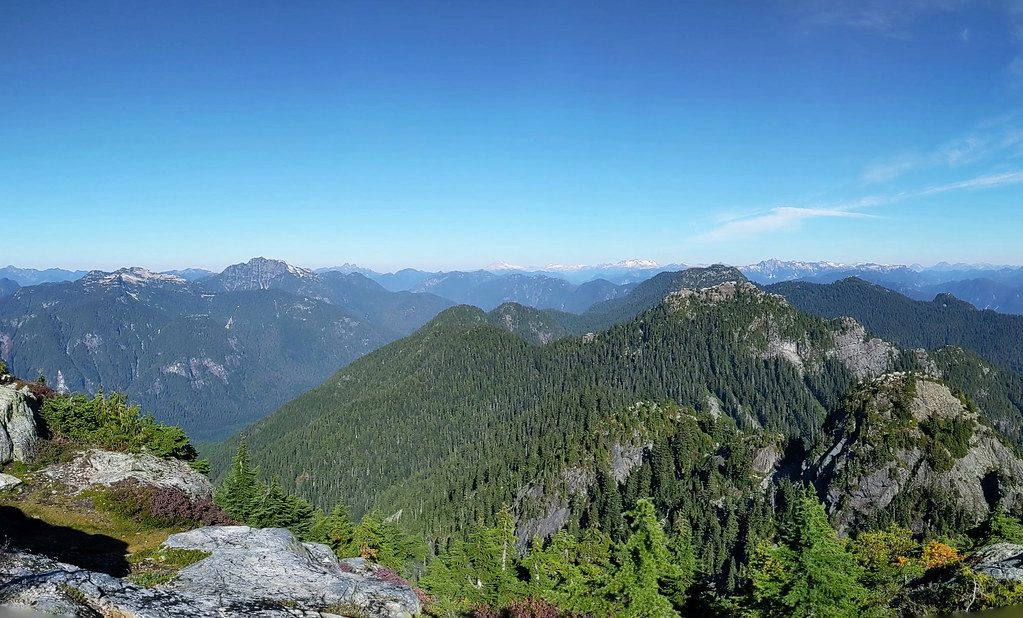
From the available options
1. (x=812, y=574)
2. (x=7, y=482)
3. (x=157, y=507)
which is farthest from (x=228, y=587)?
(x=7, y=482)

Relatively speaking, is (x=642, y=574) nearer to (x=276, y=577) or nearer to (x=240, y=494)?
(x=276, y=577)

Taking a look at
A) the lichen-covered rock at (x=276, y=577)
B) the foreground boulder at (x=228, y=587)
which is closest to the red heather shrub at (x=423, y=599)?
the lichen-covered rock at (x=276, y=577)

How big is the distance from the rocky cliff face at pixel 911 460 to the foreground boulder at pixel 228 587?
12429 centimetres

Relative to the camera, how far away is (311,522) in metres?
52.9

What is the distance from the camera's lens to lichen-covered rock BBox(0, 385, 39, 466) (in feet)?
126

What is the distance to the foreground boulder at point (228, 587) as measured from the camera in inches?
523

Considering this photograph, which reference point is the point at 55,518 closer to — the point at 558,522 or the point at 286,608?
A: the point at 286,608

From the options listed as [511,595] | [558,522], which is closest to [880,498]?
[558,522]

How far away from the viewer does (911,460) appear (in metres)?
115

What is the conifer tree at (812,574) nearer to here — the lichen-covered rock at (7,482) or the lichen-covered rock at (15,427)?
the lichen-covered rock at (7,482)

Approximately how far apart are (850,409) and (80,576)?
Result: 16115cm

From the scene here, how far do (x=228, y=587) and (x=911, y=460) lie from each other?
143 metres

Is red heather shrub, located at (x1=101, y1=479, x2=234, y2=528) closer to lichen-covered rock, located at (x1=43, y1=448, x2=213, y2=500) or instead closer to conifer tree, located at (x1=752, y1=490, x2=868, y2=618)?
lichen-covered rock, located at (x1=43, y1=448, x2=213, y2=500)

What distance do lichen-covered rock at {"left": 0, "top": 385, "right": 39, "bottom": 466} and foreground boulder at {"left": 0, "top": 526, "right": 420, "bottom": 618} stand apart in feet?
72.6
